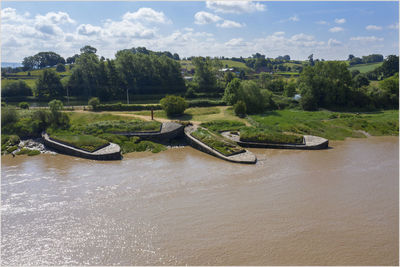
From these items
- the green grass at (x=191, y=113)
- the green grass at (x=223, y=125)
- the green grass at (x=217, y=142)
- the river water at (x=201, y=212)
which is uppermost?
the green grass at (x=191, y=113)

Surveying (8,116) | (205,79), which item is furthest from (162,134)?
(205,79)

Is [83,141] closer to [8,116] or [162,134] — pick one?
[162,134]

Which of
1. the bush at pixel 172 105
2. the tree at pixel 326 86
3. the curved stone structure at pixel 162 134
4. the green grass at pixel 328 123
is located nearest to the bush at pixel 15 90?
the bush at pixel 172 105

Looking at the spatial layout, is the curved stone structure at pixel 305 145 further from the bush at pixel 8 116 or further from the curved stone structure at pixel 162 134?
the bush at pixel 8 116

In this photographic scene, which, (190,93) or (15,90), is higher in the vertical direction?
(15,90)

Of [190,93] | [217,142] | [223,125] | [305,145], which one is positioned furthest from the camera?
[190,93]

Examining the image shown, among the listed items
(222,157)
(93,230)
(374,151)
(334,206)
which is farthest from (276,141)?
(93,230)

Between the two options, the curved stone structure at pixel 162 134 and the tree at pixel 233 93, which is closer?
the curved stone structure at pixel 162 134

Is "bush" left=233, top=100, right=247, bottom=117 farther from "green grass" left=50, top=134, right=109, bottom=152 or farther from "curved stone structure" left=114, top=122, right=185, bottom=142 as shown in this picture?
"green grass" left=50, top=134, right=109, bottom=152
